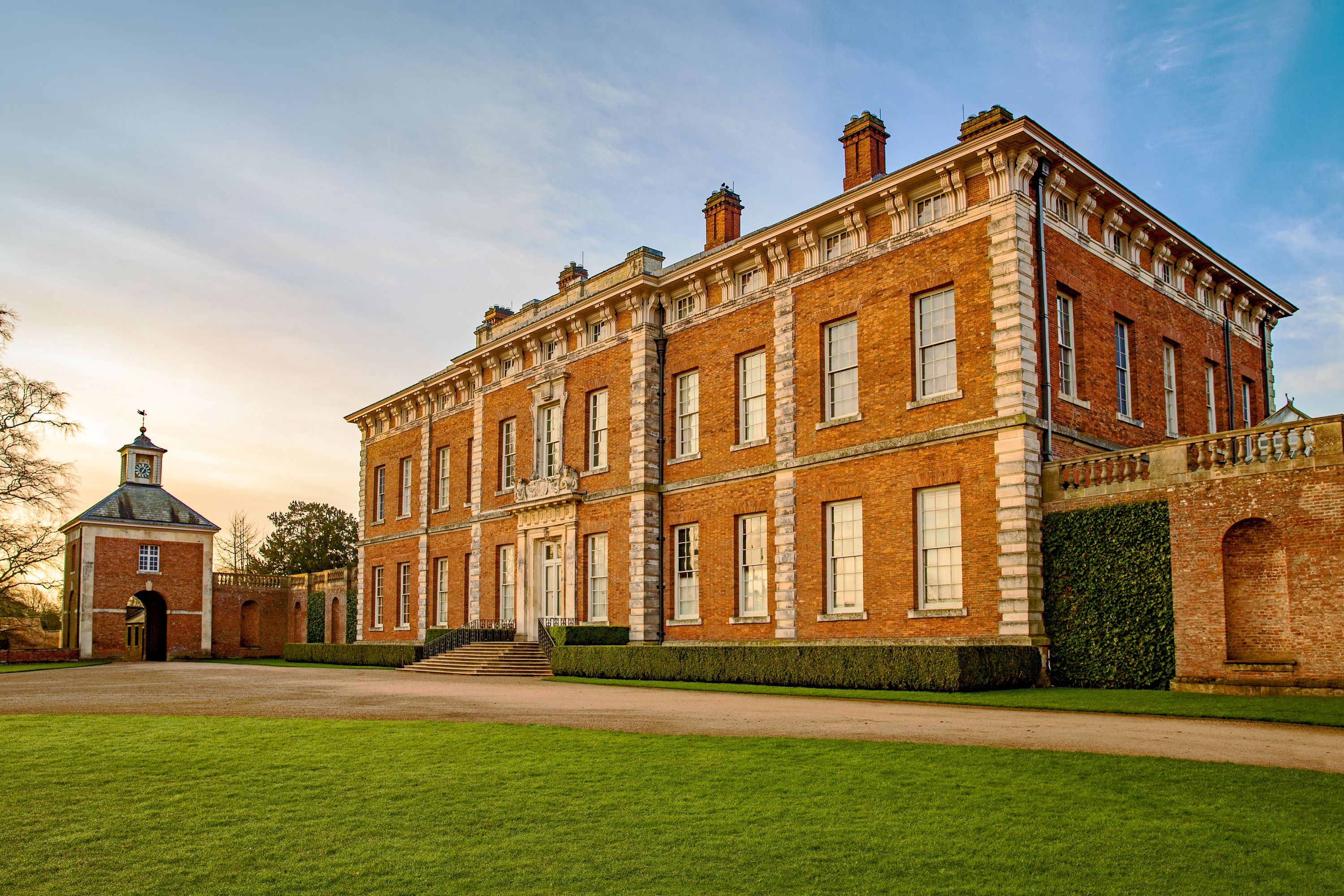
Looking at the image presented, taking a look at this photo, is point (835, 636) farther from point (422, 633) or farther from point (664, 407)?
point (422, 633)

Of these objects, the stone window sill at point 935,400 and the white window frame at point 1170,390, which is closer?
the stone window sill at point 935,400

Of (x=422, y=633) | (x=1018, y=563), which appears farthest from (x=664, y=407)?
(x=422, y=633)

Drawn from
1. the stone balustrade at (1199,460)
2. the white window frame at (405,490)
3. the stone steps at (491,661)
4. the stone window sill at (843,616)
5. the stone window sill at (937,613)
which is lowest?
the stone steps at (491,661)

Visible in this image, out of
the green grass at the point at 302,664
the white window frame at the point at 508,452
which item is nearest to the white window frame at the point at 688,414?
the white window frame at the point at 508,452

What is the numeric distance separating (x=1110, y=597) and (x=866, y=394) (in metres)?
6.61

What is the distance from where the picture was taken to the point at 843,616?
22.0 m

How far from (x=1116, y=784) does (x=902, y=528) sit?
13055 millimetres

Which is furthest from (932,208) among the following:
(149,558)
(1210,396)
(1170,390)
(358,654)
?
(149,558)

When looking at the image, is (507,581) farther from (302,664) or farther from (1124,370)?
(1124,370)

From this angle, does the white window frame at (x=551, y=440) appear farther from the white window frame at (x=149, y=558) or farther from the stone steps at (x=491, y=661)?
the white window frame at (x=149, y=558)

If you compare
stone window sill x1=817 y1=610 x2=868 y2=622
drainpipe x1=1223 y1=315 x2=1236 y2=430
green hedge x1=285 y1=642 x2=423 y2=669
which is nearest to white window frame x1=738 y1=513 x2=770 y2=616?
stone window sill x1=817 y1=610 x2=868 y2=622

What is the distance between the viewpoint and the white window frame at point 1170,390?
77.8ft

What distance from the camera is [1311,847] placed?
6184mm

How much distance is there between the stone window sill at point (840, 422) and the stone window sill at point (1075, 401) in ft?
13.3
